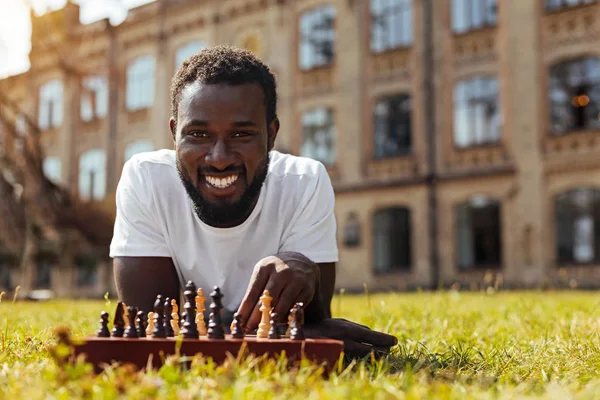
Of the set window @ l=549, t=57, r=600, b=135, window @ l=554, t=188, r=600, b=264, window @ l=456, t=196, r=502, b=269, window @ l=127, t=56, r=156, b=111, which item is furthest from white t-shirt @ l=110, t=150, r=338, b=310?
window @ l=127, t=56, r=156, b=111

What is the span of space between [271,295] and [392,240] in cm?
1786

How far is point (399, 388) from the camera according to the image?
7.19ft

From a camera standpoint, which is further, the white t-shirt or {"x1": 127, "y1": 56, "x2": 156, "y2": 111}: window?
{"x1": 127, "y1": 56, "x2": 156, "y2": 111}: window

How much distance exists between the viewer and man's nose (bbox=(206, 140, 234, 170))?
3012mm

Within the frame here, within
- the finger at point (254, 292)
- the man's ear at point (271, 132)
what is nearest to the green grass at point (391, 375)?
the finger at point (254, 292)

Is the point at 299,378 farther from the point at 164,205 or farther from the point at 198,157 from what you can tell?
the point at 164,205

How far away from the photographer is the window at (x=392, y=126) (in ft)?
67.7

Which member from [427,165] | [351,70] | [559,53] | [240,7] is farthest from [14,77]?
[559,53]

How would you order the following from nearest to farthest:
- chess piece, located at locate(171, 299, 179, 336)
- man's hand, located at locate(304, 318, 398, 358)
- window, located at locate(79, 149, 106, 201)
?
1. chess piece, located at locate(171, 299, 179, 336)
2. man's hand, located at locate(304, 318, 398, 358)
3. window, located at locate(79, 149, 106, 201)

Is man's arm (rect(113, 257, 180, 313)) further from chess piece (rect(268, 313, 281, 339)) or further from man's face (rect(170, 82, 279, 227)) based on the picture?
chess piece (rect(268, 313, 281, 339))

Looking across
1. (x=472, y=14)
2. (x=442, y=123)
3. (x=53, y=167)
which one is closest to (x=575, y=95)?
(x=442, y=123)

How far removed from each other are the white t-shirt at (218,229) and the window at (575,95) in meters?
15.3

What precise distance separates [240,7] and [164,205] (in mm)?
22476

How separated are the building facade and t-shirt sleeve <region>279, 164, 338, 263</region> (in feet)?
39.0
